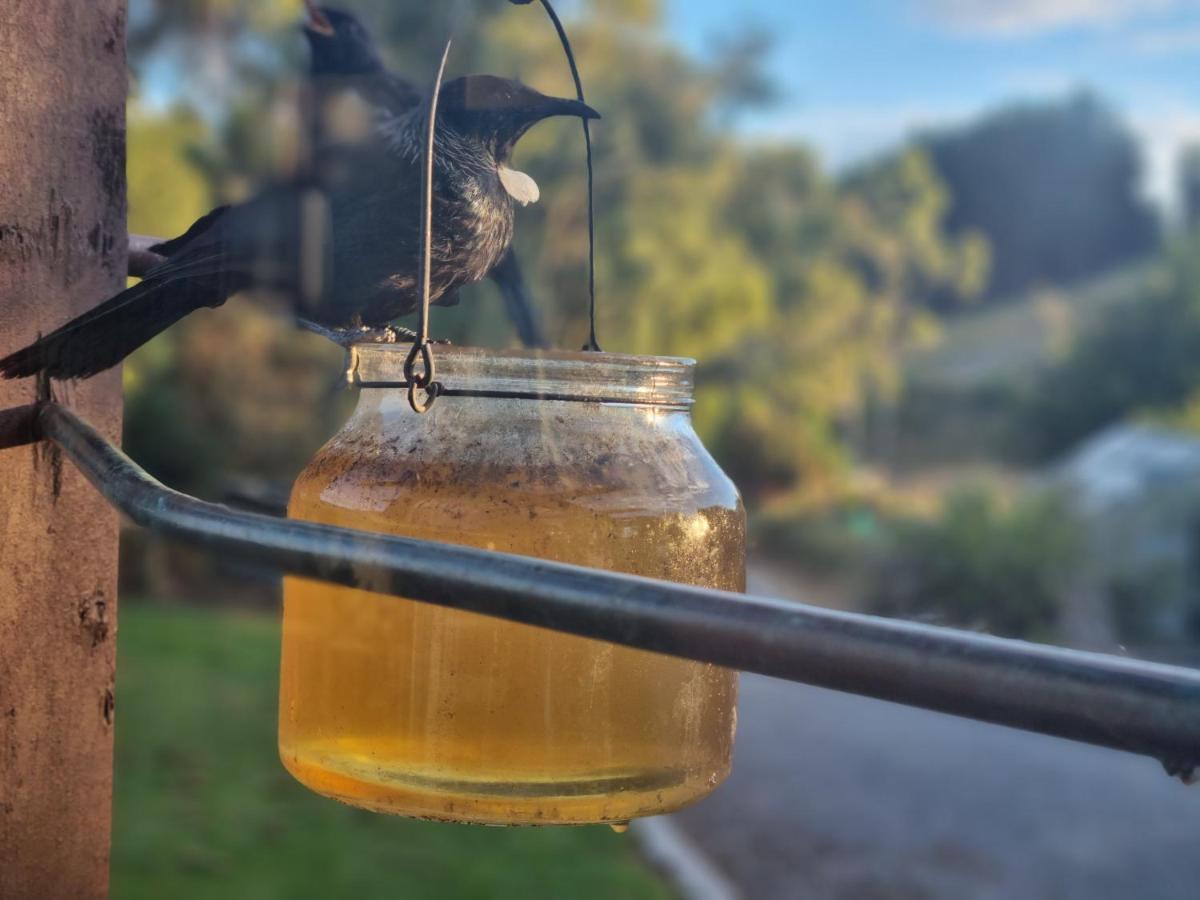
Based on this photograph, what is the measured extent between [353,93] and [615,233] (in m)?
10.7

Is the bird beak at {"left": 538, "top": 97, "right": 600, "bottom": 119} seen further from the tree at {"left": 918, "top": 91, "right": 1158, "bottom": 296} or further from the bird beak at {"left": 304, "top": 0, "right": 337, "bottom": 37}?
the tree at {"left": 918, "top": 91, "right": 1158, "bottom": 296}

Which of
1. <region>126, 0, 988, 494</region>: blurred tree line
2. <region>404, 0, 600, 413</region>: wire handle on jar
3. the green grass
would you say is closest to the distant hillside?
<region>126, 0, 988, 494</region>: blurred tree line

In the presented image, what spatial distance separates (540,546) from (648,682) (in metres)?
0.12

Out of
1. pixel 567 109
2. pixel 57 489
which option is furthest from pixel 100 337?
pixel 567 109

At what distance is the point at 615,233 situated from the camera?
12773mm

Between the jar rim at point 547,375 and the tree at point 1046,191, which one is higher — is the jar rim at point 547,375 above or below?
below

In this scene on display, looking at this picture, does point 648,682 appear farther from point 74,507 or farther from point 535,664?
point 74,507

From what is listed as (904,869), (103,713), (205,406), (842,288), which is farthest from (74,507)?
(842,288)

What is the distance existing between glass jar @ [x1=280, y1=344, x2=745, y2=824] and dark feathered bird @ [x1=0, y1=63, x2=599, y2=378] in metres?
0.25

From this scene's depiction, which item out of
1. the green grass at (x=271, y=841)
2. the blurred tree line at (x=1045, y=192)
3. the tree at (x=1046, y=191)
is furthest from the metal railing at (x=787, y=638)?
the tree at (x=1046, y=191)

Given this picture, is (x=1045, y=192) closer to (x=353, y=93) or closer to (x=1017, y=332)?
(x=1017, y=332)

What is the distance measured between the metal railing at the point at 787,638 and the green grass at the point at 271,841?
515 centimetres

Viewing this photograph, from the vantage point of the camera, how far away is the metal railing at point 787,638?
49cm

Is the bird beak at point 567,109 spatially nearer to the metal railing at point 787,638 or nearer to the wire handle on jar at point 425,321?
the wire handle on jar at point 425,321
